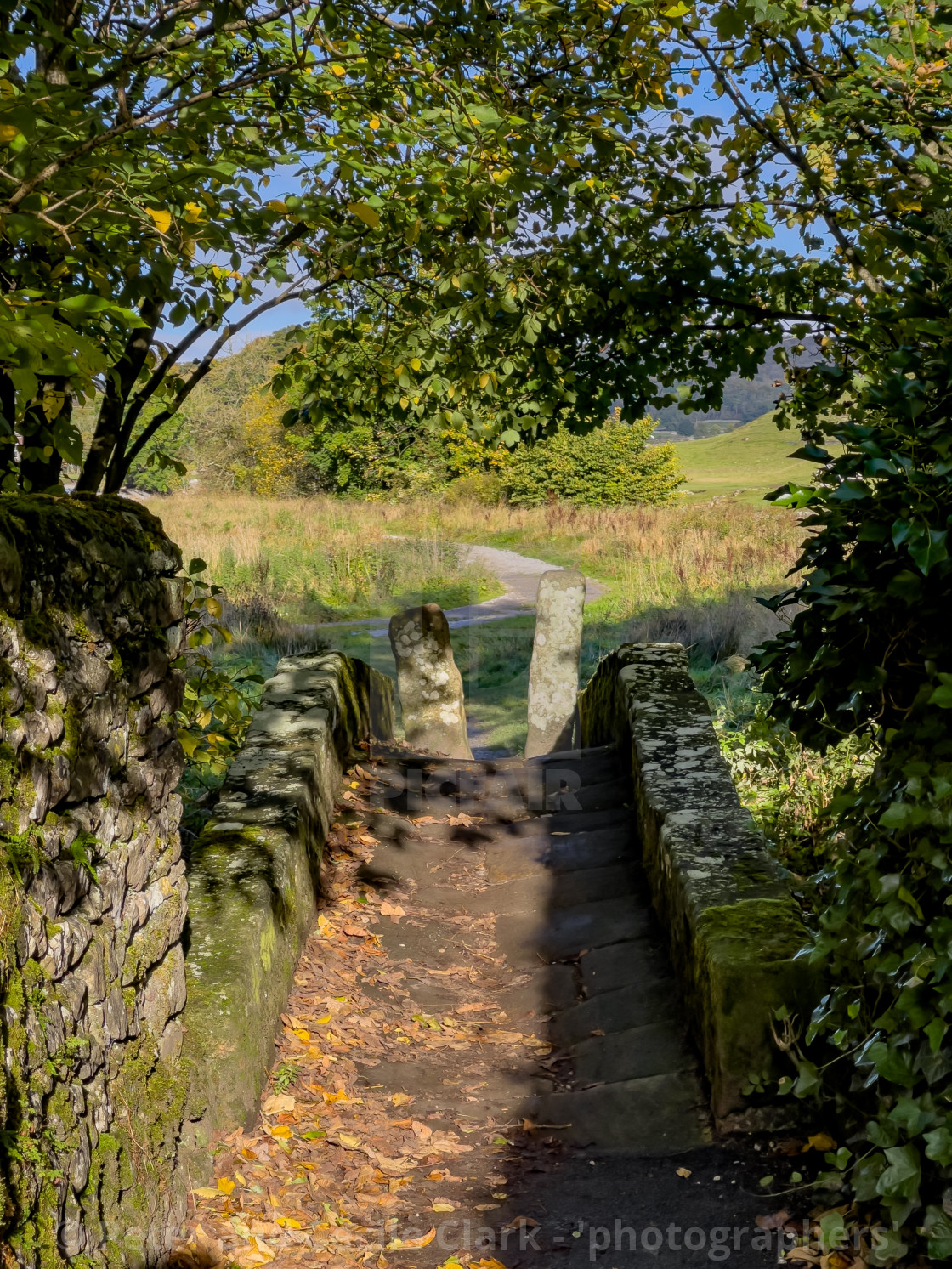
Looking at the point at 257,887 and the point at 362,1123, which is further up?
the point at 257,887

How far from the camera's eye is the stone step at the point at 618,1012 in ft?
13.0

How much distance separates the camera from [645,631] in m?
13.0

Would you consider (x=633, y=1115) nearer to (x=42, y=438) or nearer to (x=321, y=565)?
(x=42, y=438)

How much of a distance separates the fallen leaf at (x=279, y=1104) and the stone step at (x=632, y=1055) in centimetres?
107

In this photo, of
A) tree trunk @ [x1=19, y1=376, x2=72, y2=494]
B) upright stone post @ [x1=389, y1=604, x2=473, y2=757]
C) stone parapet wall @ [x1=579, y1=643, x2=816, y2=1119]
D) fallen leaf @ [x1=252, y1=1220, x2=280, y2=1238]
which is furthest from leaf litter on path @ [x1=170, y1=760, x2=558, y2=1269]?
upright stone post @ [x1=389, y1=604, x2=473, y2=757]

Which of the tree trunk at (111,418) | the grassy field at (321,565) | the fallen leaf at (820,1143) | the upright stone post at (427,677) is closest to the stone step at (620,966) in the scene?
the fallen leaf at (820,1143)

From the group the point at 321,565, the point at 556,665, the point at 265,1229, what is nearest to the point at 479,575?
the point at 321,565

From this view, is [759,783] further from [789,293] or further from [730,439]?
[730,439]

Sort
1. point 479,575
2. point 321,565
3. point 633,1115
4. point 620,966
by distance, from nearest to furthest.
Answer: point 633,1115, point 620,966, point 321,565, point 479,575

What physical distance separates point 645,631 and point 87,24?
890 centimetres

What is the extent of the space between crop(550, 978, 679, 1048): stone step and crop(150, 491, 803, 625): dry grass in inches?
364

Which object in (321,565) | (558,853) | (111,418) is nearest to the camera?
(558,853)

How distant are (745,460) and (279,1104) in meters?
129

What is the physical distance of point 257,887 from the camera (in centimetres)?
388
